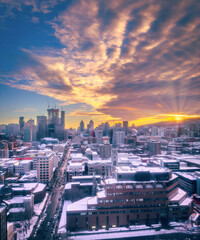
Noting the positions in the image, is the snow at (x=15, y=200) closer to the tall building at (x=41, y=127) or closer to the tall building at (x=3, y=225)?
the tall building at (x=3, y=225)

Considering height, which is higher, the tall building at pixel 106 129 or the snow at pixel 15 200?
the tall building at pixel 106 129

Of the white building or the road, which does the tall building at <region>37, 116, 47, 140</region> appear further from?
the road

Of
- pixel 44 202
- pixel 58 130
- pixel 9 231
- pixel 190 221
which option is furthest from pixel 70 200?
pixel 58 130

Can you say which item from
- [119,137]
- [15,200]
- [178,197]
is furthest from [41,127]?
[178,197]

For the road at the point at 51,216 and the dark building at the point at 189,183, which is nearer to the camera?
the road at the point at 51,216

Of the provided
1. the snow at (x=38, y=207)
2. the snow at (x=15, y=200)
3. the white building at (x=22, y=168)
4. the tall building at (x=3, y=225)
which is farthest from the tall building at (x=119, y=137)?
the tall building at (x=3, y=225)

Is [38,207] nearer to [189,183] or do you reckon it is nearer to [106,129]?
[189,183]

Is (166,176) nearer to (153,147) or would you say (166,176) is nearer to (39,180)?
(39,180)

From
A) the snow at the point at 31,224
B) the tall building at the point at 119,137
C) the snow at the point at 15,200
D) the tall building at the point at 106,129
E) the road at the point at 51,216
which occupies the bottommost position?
the snow at the point at 31,224
